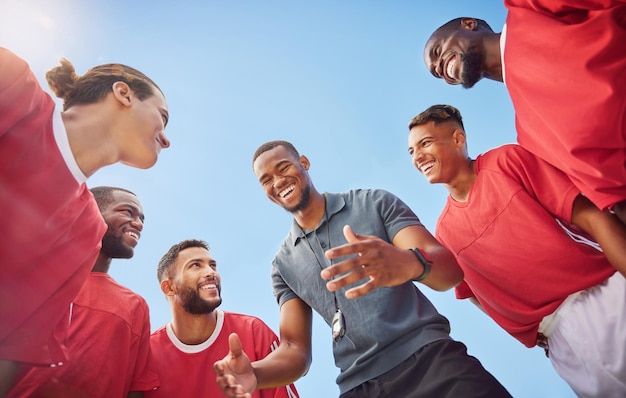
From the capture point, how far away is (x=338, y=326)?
6.71ft

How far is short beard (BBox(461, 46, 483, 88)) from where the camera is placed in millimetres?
2844

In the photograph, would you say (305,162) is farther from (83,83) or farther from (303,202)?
(83,83)

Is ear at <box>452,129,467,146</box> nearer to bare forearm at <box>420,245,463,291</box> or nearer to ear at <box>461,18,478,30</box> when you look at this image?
ear at <box>461,18,478,30</box>

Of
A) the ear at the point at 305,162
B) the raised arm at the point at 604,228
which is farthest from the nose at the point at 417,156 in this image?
the raised arm at the point at 604,228

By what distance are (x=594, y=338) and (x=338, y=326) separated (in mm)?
1106

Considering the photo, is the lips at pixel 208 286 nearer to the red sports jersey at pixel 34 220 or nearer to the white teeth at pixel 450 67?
the red sports jersey at pixel 34 220

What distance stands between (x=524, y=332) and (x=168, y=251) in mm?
2594

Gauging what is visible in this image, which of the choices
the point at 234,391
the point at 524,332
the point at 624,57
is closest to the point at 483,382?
the point at 524,332

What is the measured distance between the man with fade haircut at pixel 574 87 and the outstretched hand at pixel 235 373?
1.56 m

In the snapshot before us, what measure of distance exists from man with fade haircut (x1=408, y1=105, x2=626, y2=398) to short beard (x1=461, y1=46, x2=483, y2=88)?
60cm

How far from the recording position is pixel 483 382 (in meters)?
1.73

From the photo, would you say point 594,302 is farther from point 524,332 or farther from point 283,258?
point 283,258

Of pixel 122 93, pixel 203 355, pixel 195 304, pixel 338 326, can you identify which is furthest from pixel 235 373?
pixel 122 93

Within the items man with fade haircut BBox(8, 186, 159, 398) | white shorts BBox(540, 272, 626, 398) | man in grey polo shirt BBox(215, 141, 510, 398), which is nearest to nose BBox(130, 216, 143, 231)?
man with fade haircut BBox(8, 186, 159, 398)
